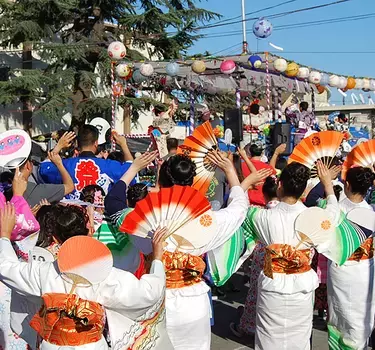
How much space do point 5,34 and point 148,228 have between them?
14694 millimetres

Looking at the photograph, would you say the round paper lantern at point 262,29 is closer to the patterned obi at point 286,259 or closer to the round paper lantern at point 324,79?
the round paper lantern at point 324,79

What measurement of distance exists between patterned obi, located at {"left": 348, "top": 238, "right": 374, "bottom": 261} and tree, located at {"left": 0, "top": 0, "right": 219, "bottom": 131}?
12.1m

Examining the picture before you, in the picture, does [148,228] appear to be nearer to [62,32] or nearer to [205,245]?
[205,245]

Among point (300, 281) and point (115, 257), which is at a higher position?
point (115, 257)

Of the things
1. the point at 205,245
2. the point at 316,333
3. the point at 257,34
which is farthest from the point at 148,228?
the point at 257,34

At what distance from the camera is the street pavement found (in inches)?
191

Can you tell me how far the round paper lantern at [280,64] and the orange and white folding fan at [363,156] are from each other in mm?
6548

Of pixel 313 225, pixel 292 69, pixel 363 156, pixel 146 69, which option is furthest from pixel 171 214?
pixel 292 69

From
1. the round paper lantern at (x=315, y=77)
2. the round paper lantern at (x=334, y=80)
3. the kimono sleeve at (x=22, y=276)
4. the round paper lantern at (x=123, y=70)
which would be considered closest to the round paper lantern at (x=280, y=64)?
the round paper lantern at (x=315, y=77)

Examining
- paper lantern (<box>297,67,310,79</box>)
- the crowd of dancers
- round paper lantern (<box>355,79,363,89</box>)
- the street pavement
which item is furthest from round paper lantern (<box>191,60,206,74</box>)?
the crowd of dancers

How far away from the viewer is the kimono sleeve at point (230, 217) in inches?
124

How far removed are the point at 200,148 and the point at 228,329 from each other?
99.7 inches

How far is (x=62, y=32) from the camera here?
55.1 feet

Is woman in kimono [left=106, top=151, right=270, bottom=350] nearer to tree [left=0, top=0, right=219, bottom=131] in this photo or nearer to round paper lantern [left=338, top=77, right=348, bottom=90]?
round paper lantern [left=338, top=77, right=348, bottom=90]
